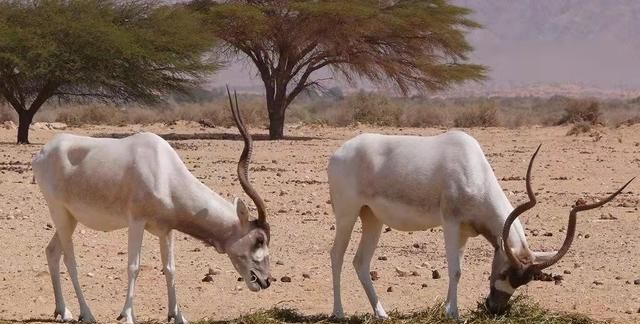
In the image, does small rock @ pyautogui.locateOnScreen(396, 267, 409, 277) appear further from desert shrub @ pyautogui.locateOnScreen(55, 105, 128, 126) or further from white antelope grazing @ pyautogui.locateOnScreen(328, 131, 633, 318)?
desert shrub @ pyautogui.locateOnScreen(55, 105, 128, 126)

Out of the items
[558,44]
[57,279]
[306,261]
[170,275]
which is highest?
[170,275]

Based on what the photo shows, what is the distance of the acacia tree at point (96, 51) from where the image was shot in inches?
1239

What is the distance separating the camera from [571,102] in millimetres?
44531

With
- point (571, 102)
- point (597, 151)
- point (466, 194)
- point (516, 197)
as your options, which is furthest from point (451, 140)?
point (571, 102)

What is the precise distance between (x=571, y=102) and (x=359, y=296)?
3574cm

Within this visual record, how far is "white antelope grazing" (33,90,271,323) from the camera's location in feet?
27.9

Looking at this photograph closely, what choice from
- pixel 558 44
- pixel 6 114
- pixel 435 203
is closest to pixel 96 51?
pixel 6 114

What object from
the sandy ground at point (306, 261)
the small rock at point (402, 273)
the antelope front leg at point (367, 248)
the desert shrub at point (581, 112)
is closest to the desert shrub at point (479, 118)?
the desert shrub at point (581, 112)

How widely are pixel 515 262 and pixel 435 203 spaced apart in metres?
0.79

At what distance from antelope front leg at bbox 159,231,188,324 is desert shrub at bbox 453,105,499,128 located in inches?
1460

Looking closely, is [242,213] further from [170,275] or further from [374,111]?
[374,111]

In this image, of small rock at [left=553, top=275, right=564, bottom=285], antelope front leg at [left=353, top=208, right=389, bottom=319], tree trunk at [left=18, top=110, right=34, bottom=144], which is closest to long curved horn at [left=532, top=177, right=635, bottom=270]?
antelope front leg at [left=353, top=208, right=389, bottom=319]

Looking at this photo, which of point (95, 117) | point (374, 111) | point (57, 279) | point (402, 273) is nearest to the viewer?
point (57, 279)

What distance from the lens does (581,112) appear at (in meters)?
42.6
